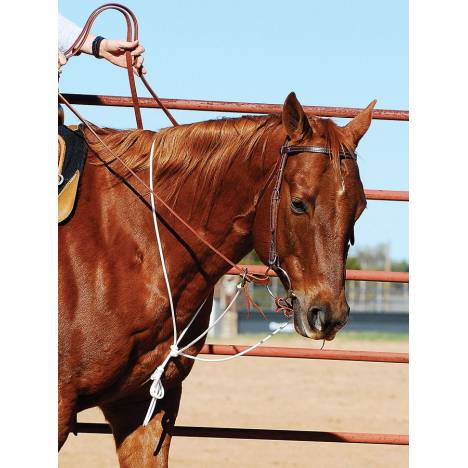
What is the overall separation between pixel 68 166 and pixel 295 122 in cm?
92

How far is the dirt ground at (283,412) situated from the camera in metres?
8.00

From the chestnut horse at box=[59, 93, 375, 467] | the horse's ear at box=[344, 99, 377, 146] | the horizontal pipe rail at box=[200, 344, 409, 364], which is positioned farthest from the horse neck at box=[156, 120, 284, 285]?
the horizontal pipe rail at box=[200, 344, 409, 364]

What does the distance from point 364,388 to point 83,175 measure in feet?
37.2

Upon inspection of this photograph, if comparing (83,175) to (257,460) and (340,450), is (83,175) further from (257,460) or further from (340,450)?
(340,450)

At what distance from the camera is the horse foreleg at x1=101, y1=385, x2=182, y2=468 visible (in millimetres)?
3883

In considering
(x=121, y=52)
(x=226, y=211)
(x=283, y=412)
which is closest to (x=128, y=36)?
(x=121, y=52)

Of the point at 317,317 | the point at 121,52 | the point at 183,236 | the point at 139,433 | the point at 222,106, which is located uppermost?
the point at 121,52

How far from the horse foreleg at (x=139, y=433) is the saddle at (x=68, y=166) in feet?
3.07

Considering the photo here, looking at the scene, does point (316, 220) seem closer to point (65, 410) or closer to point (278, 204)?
point (278, 204)

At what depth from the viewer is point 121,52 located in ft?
13.4

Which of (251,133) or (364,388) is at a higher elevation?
(251,133)

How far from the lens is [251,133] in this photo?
3600mm

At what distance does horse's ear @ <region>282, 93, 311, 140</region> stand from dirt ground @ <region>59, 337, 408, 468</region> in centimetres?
480
